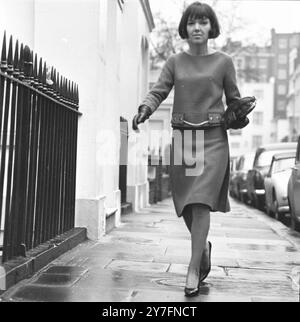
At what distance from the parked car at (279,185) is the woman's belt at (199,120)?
7826 mm

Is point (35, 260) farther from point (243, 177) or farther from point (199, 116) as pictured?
point (243, 177)

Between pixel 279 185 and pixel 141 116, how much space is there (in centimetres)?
855

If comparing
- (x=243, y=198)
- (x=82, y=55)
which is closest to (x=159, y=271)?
(x=82, y=55)

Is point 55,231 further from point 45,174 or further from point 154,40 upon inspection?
point 154,40

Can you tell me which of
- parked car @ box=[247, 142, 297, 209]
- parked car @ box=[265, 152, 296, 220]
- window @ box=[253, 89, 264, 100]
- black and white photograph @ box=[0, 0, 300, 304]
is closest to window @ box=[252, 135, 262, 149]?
window @ box=[253, 89, 264, 100]

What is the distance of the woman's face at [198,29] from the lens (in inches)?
169

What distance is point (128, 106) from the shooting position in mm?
12359

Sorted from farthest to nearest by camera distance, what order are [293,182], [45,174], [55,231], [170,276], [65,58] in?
[293,182] → [65,58] → [55,231] → [45,174] → [170,276]

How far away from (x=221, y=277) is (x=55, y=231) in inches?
67.8

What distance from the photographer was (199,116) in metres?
4.27

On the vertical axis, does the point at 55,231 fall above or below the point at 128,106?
below

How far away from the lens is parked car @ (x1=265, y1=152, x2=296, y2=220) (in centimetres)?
1197

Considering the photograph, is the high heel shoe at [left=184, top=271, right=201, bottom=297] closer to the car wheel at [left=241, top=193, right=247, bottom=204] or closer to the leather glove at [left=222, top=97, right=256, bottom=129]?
the leather glove at [left=222, top=97, right=256, bottom=129]
